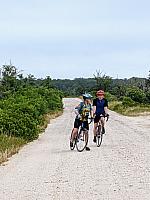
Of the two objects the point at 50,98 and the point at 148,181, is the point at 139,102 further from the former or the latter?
the point at 148,181

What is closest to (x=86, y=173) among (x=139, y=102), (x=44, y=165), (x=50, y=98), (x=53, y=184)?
(x=53, y=184)

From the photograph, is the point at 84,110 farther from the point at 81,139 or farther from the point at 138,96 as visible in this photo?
the point at 138,96

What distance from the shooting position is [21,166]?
14141 mm

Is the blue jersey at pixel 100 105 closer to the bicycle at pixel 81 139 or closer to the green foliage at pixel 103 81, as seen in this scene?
the bicycle at pixel 81 139

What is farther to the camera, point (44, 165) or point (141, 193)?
point (44, 165)

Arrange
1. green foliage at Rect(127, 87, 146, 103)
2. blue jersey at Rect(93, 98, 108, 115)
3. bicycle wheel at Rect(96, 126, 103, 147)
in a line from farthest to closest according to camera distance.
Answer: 1. green foliage at Rect(127, 87, 146, 103)
2. bicycle wheel at Rect(96, 126, 103, 147)
3. blue jersey at Rect(93, 98, 108, 115)

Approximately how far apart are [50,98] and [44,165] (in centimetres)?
4278

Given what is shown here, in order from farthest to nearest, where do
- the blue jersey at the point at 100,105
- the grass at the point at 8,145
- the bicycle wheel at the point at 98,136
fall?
the bicycle wheel at the point at 98,136 < the blue jersey at the point at 100,105 < the grass at the point at 8,145

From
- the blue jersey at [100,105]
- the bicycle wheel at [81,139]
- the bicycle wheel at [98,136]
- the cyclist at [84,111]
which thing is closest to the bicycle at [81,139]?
the bicycle wheel at [81,139]

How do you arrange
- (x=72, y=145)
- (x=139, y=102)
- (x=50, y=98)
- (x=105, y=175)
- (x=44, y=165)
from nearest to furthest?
(x=105, y=175) < (x=44, y=165) < (x=72, y=145) < (x=50, y=98) < (x=139, y=102)

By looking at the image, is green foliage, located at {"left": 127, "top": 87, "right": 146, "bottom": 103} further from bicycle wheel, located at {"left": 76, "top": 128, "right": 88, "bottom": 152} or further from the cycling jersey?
the cycling jersey

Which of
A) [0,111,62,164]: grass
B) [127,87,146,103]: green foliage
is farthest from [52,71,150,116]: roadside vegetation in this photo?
[0,111,62,164]: grass

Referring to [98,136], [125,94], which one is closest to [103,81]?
[125,94]

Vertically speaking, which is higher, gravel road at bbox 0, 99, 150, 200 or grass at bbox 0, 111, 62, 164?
gravel road at bbox 0, 99, 150, 200
